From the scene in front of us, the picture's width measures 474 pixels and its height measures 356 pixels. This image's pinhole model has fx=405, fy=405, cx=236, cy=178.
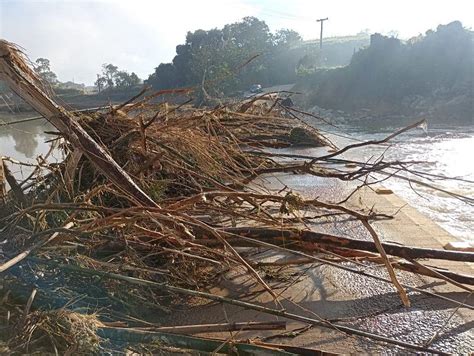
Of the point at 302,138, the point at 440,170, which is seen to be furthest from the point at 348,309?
the point at 440,170

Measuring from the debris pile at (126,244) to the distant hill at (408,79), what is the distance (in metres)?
23.5

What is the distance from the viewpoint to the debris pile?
1.48 m

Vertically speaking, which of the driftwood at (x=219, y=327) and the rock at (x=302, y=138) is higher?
the driftwood at (x=219, y=327)

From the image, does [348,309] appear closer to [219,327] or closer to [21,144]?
[219,327]

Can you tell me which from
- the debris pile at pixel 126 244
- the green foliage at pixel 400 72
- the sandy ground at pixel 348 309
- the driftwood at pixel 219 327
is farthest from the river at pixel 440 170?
the green foliage at pixel 400 72

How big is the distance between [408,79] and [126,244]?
3192cm

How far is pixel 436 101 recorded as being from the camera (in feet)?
85.8

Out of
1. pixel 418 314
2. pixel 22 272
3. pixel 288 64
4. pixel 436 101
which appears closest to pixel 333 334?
pixel 418 314

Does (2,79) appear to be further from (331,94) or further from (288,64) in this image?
(288,64)

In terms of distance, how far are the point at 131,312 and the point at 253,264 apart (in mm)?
676

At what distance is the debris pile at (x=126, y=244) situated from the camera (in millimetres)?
1483

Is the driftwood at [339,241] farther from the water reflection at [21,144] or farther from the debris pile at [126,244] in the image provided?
the water reflection at [21,144]

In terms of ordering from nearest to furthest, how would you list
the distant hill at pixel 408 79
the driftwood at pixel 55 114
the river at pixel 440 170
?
1. the driftwood at pixel 55 114
2. the river at pixel 440 170
3. the distant hill at pixel 408 79

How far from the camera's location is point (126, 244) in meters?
1.85
